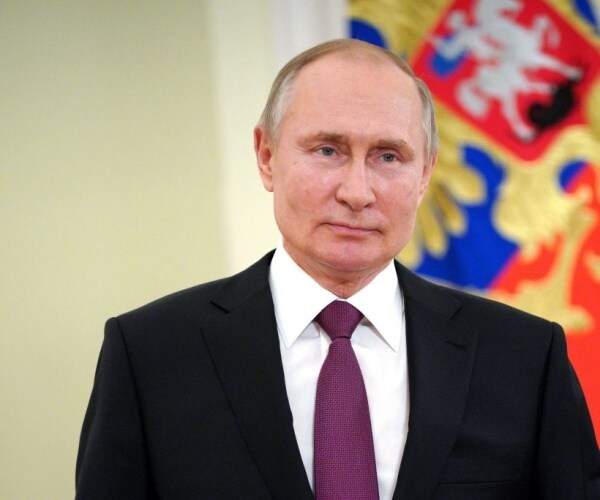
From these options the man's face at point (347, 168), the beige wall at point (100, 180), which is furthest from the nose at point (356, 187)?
the beige wall at point (100, 180)

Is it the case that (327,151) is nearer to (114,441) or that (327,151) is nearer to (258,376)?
(258,376)

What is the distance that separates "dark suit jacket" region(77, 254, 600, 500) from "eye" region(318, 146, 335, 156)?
22 centimetres

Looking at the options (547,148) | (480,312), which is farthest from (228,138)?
(480,312)

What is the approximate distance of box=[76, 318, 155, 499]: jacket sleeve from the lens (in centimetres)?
134

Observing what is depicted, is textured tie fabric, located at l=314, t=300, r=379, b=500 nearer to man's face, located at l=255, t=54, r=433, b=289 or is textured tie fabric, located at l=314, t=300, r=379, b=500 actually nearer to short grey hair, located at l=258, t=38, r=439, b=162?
man's face, located at l=255, t=54, r=433, b=289

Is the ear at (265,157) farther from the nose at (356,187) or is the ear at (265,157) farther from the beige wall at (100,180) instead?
the beige wall at (100,180)

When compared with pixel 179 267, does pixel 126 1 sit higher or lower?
higher

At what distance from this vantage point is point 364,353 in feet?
4.74

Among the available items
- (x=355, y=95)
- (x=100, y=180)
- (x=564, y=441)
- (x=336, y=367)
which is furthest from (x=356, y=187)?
(x=100, y=180)

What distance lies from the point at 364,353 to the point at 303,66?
1.47 ft

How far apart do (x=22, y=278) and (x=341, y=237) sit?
1128 millimetres

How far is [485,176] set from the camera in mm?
2498

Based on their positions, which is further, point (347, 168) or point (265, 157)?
point (265, 157)

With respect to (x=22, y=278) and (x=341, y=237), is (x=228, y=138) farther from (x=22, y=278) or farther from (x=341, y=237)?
(x=341, y=237)
